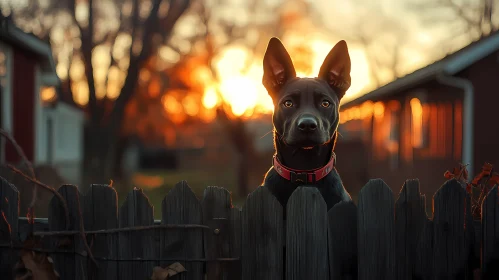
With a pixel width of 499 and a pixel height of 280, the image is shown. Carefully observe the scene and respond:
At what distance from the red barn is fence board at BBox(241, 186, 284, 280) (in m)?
6.18

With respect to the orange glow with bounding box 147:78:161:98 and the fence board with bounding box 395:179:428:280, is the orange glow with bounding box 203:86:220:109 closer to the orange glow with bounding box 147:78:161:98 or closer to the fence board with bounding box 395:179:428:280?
the orange glow with bounding box 147:78:161:98

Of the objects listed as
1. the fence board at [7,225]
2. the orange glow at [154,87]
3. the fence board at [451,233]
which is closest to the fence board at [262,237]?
the fence board at [451,233]

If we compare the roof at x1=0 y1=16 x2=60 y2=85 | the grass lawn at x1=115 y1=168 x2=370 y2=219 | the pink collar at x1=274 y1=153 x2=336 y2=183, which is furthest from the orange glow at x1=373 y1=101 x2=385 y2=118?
the pink collar at x1=274 y1=153 x2=336 y2=183

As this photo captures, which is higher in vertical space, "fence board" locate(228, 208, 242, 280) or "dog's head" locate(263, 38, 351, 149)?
"dog's head" locate(263, 38, 351, 149)

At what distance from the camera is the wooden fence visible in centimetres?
336

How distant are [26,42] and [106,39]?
10095mm

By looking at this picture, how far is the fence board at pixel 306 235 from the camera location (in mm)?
3350

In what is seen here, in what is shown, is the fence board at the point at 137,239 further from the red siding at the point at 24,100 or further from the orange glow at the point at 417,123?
the orange glow at the point at 417,123

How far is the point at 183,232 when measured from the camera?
3.49 metres

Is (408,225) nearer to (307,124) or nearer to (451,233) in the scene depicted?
(451,233)

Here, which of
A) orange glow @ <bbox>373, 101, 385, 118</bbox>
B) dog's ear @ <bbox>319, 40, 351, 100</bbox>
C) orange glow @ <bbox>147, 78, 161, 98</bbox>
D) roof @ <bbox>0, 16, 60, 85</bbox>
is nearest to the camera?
dog's ear @ <bbox>319, 40, 351, 100</bbox>

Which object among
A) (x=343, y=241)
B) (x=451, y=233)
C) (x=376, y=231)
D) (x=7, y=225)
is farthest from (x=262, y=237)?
(x=7, y=225)

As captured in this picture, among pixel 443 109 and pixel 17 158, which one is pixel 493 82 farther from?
pixel 17 158

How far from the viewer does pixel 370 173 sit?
22.8m
